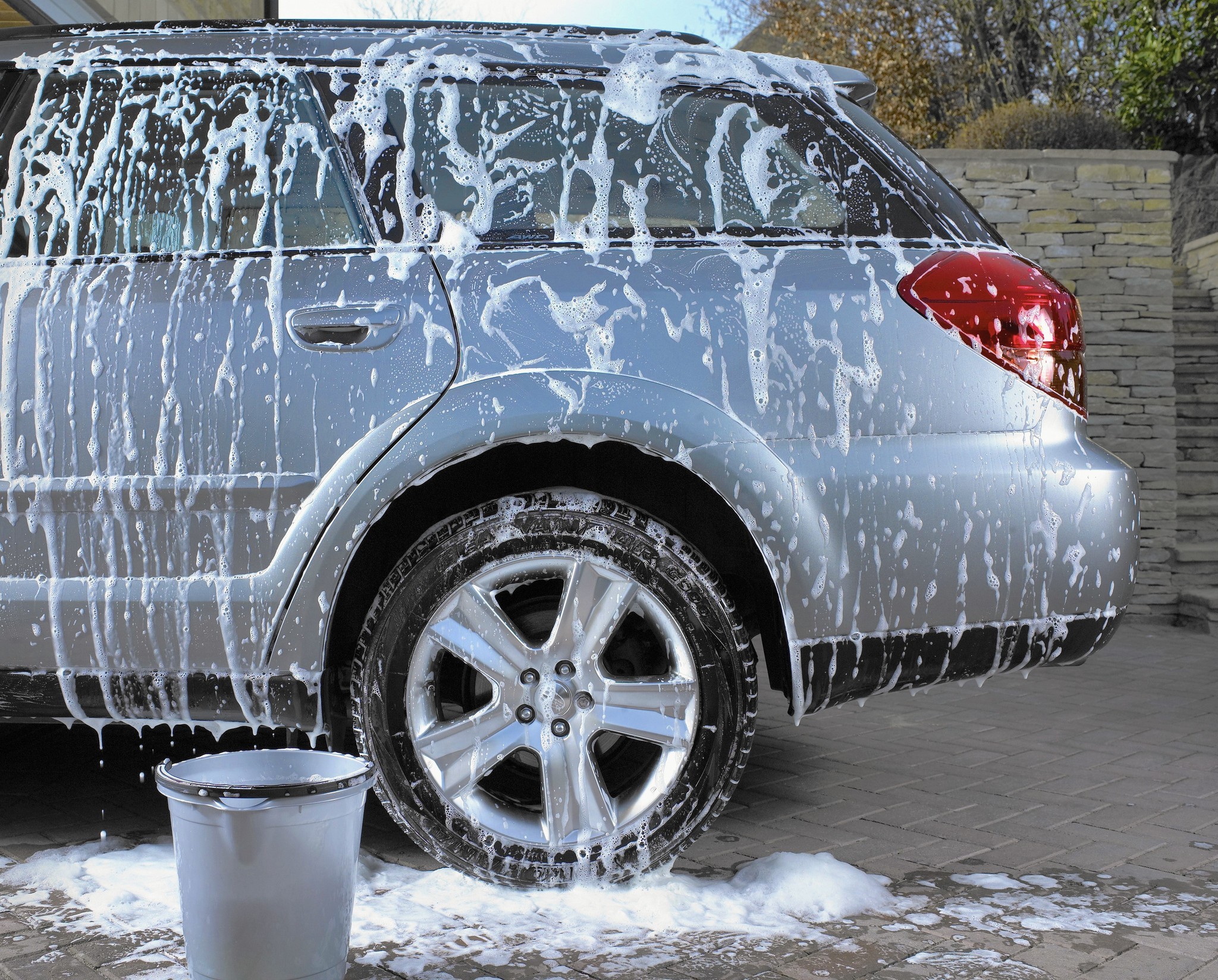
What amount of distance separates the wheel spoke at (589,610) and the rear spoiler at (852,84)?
1.29 meters

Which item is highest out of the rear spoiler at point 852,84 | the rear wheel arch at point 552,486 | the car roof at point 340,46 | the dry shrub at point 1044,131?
the dry shrub at point 1044,131

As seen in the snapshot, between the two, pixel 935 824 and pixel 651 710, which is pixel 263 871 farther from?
pixel 935 824

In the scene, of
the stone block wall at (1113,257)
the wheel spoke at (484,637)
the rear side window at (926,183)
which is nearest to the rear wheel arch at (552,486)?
the wheel spoke at (484,637)

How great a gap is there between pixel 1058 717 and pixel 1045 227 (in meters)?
4.02

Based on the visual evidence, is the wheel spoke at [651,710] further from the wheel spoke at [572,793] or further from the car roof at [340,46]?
the car roof at [340,46]

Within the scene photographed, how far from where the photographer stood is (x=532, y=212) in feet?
8.66

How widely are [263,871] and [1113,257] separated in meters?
7.03

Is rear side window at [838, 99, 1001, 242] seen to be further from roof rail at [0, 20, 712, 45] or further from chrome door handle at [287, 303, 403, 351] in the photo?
chrome door handle at [287, 303, 403, 351]

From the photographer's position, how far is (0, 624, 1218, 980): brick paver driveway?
2.26m

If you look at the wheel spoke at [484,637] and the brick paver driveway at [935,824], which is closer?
the brick paver driveway at [935,824]

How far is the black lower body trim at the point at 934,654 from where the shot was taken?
256 centimetres

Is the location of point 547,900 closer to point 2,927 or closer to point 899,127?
point 2,927

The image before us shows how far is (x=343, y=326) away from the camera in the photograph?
99.0 inches

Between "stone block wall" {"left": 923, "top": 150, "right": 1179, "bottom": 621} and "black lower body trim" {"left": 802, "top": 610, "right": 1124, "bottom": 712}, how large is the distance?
5.20 meters
